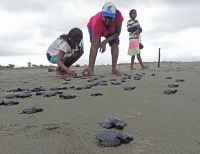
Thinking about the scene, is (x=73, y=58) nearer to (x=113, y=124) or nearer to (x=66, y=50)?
(x=66, y=50)

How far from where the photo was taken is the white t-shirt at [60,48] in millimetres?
8469

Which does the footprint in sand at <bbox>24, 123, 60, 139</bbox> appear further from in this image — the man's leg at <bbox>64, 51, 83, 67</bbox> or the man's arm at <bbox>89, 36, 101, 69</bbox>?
the man's leg at <bbox>64, 51, 83, 67</bbox>

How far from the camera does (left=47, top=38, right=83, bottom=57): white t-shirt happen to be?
8.47 m

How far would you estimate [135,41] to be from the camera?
10359 mm

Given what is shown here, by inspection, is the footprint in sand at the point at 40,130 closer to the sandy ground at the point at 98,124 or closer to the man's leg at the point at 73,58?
the sandy ground at the point at 98,124

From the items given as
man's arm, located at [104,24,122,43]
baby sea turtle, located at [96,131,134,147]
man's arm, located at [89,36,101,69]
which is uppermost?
man's arm, located at [104,24,122,43]

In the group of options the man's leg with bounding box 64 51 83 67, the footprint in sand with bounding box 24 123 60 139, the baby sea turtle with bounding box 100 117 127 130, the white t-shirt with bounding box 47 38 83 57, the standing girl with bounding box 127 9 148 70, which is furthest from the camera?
the standing girl with bounding box 127 9 148 70

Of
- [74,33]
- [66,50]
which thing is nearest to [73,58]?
[66,50]

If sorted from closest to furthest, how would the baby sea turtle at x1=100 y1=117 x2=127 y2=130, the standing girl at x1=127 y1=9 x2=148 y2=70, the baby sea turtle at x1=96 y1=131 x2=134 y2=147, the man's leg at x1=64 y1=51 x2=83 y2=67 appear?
1. the baby sea turtle at x1=96 y1=131 x2=134 y2=147
2. the baby sea turtle at x1=100 y1=117 x2=127 y2=130
3. the man's leg at x1=64 y1=51 x2=83 y2=67
4. the standing girl at x1=127 y1=9 x2=148 y2=70

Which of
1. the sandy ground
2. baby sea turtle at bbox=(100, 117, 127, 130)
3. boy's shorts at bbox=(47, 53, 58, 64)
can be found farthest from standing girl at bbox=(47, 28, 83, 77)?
baby sea turtle at bbox=(100, 117, 127, 130)

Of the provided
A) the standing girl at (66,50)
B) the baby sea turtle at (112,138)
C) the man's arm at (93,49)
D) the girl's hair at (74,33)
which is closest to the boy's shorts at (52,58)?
the standing girl at (66,50)

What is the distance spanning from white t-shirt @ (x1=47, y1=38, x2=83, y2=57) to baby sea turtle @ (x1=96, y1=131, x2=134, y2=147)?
588 centimetres

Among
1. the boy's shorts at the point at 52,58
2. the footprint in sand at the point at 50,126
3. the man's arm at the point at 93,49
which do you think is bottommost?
the footprint in sand at the point at 50,126

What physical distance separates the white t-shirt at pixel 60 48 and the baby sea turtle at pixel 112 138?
5.88 metres
